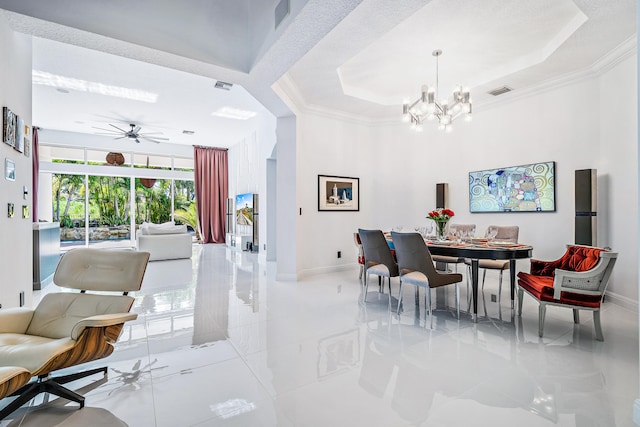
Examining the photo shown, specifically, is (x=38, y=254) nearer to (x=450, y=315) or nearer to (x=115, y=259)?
(x=115, y=259)

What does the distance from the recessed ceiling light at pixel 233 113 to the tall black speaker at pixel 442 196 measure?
14.8 ft

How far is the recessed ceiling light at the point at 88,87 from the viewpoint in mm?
5207

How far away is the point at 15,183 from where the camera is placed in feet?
8.72

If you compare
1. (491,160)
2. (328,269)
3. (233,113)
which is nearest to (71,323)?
(328,269)

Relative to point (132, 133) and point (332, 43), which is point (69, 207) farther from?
point (332, 43)

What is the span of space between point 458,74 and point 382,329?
3.89 m

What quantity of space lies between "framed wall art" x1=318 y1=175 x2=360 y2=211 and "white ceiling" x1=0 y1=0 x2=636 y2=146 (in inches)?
53.2

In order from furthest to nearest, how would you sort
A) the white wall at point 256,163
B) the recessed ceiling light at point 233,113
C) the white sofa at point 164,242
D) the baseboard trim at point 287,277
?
the white wall at point 256,163
the recessed ceiling light at point 233,113
the white sofa at point 164,242
the baseboard trim at point 287,277

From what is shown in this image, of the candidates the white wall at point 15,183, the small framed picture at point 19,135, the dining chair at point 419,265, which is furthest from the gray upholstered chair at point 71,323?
the dining chair at point 419,265

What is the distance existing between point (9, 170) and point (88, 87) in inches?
159

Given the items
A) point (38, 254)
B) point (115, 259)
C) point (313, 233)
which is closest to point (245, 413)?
point (115, 259)

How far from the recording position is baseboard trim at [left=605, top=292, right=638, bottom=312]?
133 inches

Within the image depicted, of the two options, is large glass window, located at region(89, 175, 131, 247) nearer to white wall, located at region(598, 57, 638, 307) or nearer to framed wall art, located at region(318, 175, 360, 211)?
framed wall art, located at region(318, 175, 360, 211)

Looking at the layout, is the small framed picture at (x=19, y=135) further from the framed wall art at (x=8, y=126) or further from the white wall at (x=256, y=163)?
the white wall at (x=256, y=163)
